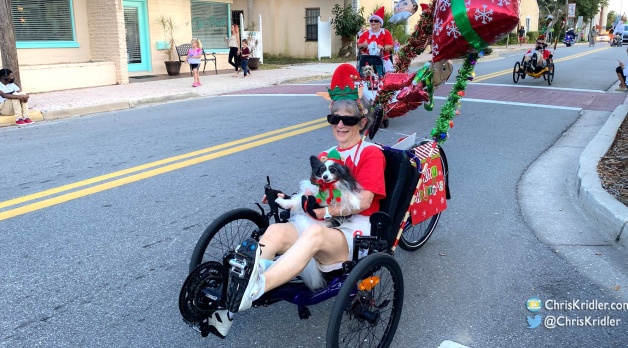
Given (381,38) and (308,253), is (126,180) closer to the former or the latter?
(308,253)

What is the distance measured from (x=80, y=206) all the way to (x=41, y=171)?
162 cm

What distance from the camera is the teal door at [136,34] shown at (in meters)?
16.9

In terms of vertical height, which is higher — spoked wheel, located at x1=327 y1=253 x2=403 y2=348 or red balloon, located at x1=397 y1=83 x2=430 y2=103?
red balloon, located at x1=397 y1=83 x2=430 y2=103

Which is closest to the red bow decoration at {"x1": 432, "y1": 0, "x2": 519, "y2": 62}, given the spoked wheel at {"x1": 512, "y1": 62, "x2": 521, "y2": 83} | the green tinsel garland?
the green tinsel garland

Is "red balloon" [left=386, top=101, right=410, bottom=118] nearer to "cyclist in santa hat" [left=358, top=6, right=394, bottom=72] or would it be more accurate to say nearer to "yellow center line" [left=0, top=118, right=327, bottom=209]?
"yellow center line" [left=0, top=118, right=327, bottom=209]

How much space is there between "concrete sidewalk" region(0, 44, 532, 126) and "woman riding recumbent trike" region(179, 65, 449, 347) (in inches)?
341

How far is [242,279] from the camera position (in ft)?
8.39

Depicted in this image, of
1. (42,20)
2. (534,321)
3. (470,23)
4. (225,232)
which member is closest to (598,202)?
(534,321)

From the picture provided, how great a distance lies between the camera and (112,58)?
15.4 m

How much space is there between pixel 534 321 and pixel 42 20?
50.4 ft

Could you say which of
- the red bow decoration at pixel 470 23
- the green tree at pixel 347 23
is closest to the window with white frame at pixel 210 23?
the green tree at pixel 347 23

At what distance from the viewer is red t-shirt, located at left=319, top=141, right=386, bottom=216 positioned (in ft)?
10.2

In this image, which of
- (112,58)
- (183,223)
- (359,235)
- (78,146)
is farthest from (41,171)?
(112,58)

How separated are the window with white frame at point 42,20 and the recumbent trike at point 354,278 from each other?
13484 mm
